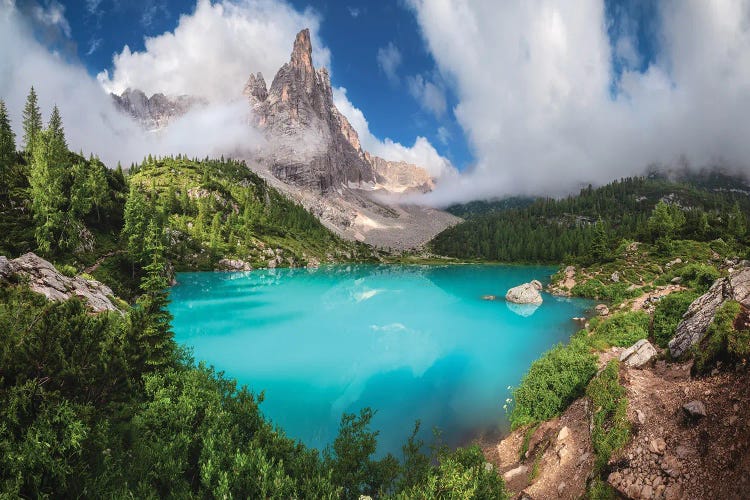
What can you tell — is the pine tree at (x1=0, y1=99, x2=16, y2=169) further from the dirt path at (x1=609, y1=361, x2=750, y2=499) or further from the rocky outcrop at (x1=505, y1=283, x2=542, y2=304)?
the rocky outcrop at (x1=505, y1=283, x2=542, y2=304)

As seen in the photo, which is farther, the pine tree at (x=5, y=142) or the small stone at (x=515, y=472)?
the pine tree at (x=5, y=142)

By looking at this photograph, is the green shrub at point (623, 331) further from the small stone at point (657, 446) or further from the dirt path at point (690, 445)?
the small stone at point (657, 446)

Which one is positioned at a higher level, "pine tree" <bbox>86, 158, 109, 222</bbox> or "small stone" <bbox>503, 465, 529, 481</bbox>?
"pine tree" <bbox>86, 158, 109, 222</bbox>

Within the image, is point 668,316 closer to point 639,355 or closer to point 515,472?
point 639,355

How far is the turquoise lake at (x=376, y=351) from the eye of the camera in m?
25.8

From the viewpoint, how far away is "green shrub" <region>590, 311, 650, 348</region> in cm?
2781

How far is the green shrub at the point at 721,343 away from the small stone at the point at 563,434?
6069 millimetres

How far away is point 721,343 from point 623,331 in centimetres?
1879

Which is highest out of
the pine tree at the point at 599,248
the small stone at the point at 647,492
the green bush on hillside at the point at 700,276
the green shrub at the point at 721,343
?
the pine tree at the point at 599,248

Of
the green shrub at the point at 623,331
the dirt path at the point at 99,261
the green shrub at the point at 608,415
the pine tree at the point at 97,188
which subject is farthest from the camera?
the pine tree at the point at 97,188

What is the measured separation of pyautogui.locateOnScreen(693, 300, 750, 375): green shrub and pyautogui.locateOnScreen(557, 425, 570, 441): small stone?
607 centimetres

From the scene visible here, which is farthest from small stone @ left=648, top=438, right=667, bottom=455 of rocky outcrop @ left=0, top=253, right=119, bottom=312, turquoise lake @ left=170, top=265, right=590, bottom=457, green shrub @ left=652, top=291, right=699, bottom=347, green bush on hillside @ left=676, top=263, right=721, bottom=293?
green bush on hillside @ left=676, top=263, right=721, bottom=293

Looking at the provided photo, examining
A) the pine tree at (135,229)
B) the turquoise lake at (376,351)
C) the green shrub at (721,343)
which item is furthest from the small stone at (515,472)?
the pine tree at (135,229)

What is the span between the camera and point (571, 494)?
41.8 ft
